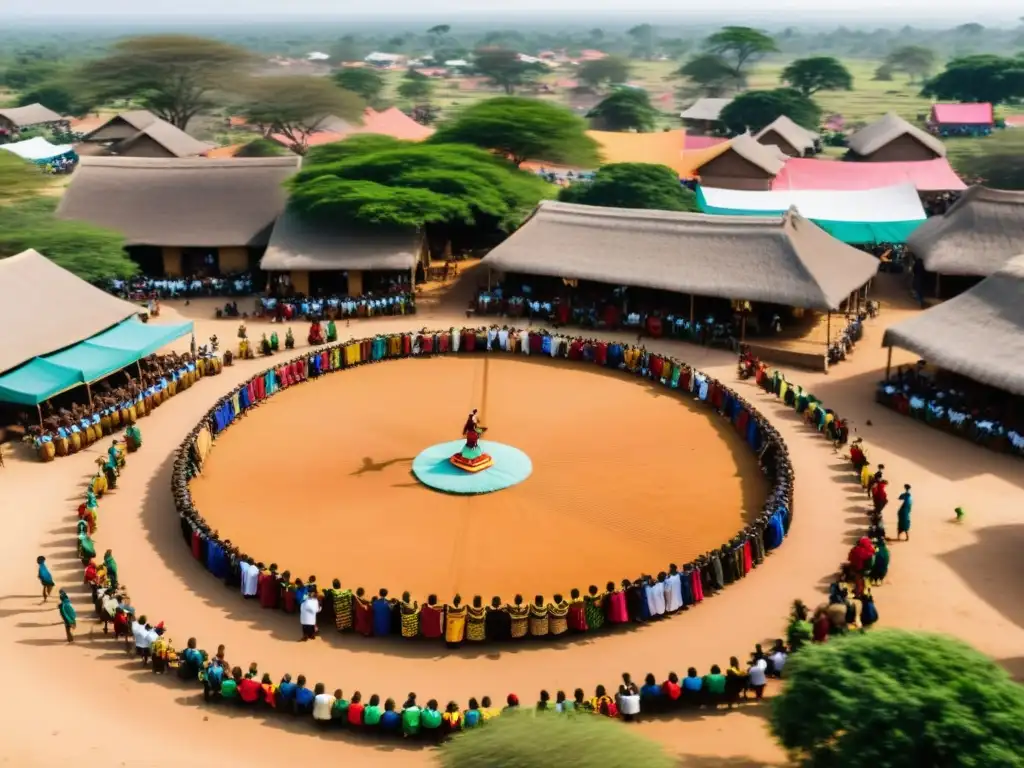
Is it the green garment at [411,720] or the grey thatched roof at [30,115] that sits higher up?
the grey thatched roof at [30,115]

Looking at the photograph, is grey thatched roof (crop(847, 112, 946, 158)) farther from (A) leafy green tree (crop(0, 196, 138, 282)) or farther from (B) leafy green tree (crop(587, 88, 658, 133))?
(A) leafy green tree (crop(0, 196, 138, 282))

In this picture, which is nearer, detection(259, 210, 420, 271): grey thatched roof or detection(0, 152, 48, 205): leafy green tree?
detection(259, 210, 420, 271): grey thatched roof

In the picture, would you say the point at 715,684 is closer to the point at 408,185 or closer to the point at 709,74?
the point at 408,185

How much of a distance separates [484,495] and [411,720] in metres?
7.42

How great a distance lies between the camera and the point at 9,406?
25.0 metres

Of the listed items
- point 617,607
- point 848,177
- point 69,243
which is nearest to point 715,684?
point 617,607

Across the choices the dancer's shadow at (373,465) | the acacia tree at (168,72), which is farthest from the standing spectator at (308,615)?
the acacia tree at (168,72)

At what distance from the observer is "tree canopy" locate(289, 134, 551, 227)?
112ft

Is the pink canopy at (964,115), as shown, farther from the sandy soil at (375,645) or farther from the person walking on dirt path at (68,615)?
the person walking on dirt path at (68,615)

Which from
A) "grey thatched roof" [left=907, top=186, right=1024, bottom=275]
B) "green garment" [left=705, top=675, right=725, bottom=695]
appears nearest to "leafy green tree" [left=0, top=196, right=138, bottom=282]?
"green garment" [left=705, top=675, right=725, bottom=695]

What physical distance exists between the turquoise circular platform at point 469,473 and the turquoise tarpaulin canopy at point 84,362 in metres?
8.79

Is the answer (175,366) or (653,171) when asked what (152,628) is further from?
(653,171)

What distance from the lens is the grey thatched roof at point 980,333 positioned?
22.9 m

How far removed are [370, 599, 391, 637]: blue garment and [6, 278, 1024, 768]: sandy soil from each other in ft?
1.34
